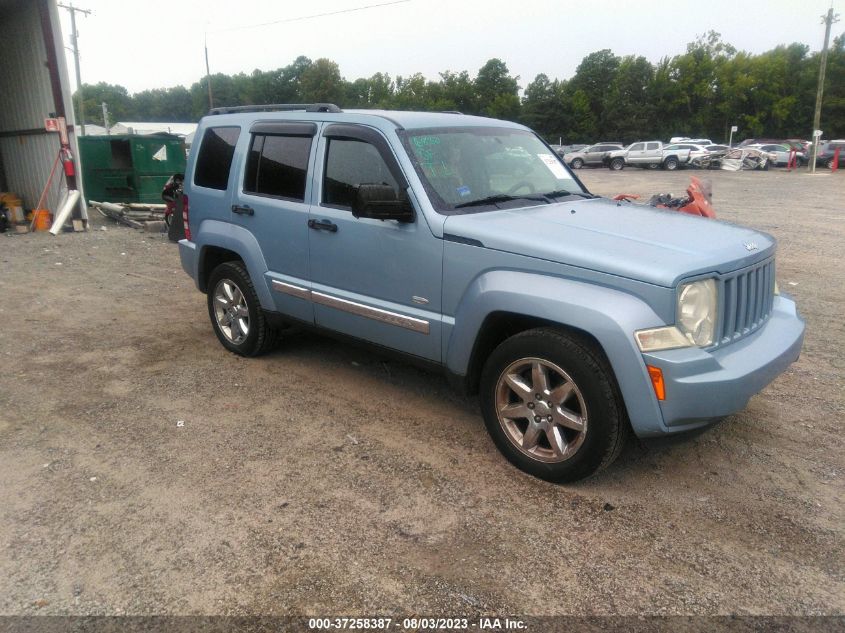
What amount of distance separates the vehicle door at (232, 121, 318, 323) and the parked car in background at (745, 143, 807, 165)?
39610mm

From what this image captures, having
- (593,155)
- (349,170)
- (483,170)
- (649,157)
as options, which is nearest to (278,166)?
(349,170)

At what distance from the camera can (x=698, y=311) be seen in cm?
316

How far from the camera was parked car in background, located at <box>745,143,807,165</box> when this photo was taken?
37.8m

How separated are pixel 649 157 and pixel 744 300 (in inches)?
1528

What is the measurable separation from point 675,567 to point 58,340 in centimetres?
560

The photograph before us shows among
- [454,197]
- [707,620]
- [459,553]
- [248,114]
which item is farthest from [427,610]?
[248,114]

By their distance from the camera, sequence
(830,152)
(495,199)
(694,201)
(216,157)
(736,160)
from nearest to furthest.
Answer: (495,199), (216,157), (694,201), (830,152), (736,160)

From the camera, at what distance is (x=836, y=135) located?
61.5m

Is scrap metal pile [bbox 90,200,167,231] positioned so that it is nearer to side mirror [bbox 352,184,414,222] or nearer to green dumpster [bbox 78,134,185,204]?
green dumpster [bbox 78,134,185,204]

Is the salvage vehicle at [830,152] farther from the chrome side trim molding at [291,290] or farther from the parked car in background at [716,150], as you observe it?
the chrome side trim molding at [291,290]

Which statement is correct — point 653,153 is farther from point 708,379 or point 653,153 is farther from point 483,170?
point 708,379

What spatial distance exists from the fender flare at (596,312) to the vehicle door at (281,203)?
1.63 meters

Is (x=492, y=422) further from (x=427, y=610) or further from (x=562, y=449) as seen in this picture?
(x=427, y=610)

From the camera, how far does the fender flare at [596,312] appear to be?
3.04m
